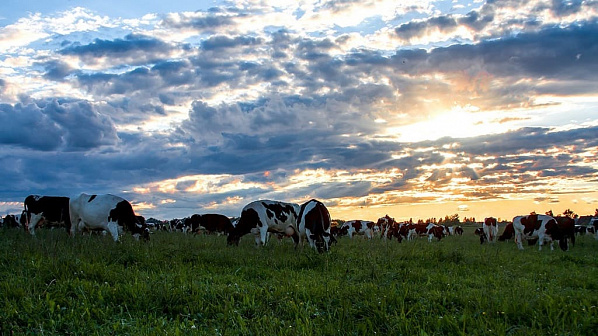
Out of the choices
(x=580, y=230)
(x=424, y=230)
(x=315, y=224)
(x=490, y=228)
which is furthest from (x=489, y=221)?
(x=315, y=224)

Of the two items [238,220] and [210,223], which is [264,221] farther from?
[210,223]

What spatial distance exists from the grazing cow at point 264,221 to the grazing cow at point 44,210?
→ 9103 mm

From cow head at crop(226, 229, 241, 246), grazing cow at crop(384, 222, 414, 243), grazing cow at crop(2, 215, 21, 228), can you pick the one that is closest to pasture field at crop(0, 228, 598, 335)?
cow head at crop(226, 229, 241, 246)

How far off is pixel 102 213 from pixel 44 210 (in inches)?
254

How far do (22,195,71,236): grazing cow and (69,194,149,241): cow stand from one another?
3.68m

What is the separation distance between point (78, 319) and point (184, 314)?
59.8 inches

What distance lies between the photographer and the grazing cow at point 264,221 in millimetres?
20938

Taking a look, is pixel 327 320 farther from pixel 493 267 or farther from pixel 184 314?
pixel 493 267

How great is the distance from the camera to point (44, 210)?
24062 mm

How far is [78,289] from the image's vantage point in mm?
8281

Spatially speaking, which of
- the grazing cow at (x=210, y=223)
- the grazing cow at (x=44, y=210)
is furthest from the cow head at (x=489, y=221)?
the grazing cow at (x=44, y=210)

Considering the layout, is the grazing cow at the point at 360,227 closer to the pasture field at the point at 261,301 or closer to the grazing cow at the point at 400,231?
the grazing cow at the point at 400,231

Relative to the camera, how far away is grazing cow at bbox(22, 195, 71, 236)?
23797mm

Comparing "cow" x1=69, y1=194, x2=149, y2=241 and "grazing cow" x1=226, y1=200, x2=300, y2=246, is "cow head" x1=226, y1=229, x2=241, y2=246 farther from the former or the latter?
"cow" x1=69, y1=194, x2=149, y2=241
